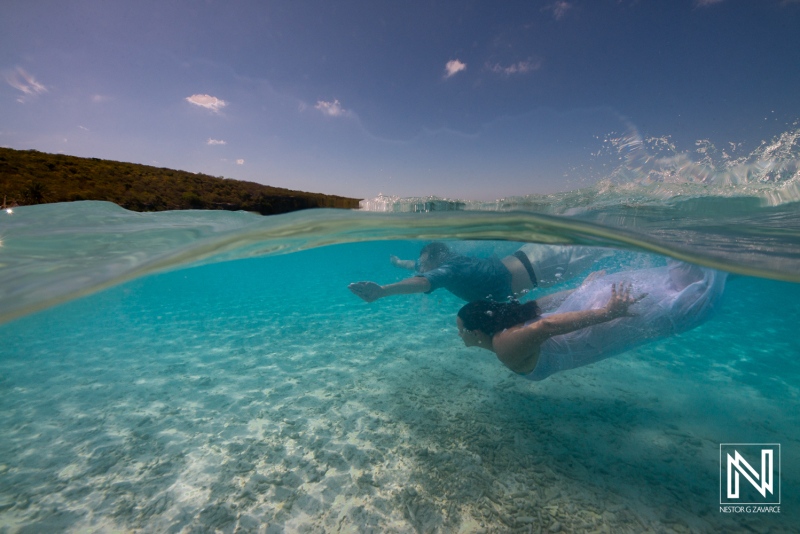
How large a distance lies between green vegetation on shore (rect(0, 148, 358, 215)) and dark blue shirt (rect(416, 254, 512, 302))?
4.13m

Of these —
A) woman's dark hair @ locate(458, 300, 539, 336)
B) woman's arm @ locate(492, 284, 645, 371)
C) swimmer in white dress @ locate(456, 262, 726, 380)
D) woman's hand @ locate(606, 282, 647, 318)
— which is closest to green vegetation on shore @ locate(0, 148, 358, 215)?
woman's dark hair @ locate(458, 300, 539, 336)

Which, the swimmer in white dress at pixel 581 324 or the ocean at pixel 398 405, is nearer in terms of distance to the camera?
the ocean at pixel 398 405

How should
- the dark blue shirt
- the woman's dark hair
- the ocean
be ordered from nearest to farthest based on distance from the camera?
1. the ocean
2. the woman's dark hair
3. the dark blue shirt

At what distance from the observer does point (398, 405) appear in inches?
246

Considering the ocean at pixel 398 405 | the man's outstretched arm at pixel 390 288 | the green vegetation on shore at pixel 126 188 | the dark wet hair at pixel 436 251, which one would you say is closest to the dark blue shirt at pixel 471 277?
the man's outstretched arm at pixel 390 288

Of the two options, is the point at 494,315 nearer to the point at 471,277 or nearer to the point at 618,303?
the point at 471,277

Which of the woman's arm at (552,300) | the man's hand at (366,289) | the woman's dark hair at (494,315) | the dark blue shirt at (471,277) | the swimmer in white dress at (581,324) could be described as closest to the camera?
the swimmer in white dress at (581,324)

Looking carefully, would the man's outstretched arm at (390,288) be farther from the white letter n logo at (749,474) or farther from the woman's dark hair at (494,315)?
the white letter n logo at (749,474)

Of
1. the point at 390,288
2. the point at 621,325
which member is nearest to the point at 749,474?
the point at 621,325

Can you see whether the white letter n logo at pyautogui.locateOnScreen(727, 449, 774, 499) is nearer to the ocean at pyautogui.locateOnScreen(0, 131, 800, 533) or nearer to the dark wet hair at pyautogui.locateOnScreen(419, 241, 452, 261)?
the ocean at pyautogui.locateOnScreen(0, 131, 800, 533)

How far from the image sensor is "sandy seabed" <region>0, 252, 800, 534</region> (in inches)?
152

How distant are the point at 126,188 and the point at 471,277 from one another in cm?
1005

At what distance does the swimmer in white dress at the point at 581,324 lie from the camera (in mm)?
5035

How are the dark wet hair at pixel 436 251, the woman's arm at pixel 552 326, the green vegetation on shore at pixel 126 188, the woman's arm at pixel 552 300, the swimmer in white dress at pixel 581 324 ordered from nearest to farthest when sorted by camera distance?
the woman's arm at pixel 552 326 < the swimmer in white dress at pixel 581 324 < the woman's arm at pixel 552 300 < the green vegetation on shore at pixel 126 188 < the dark wet hair at pixel 436 251
